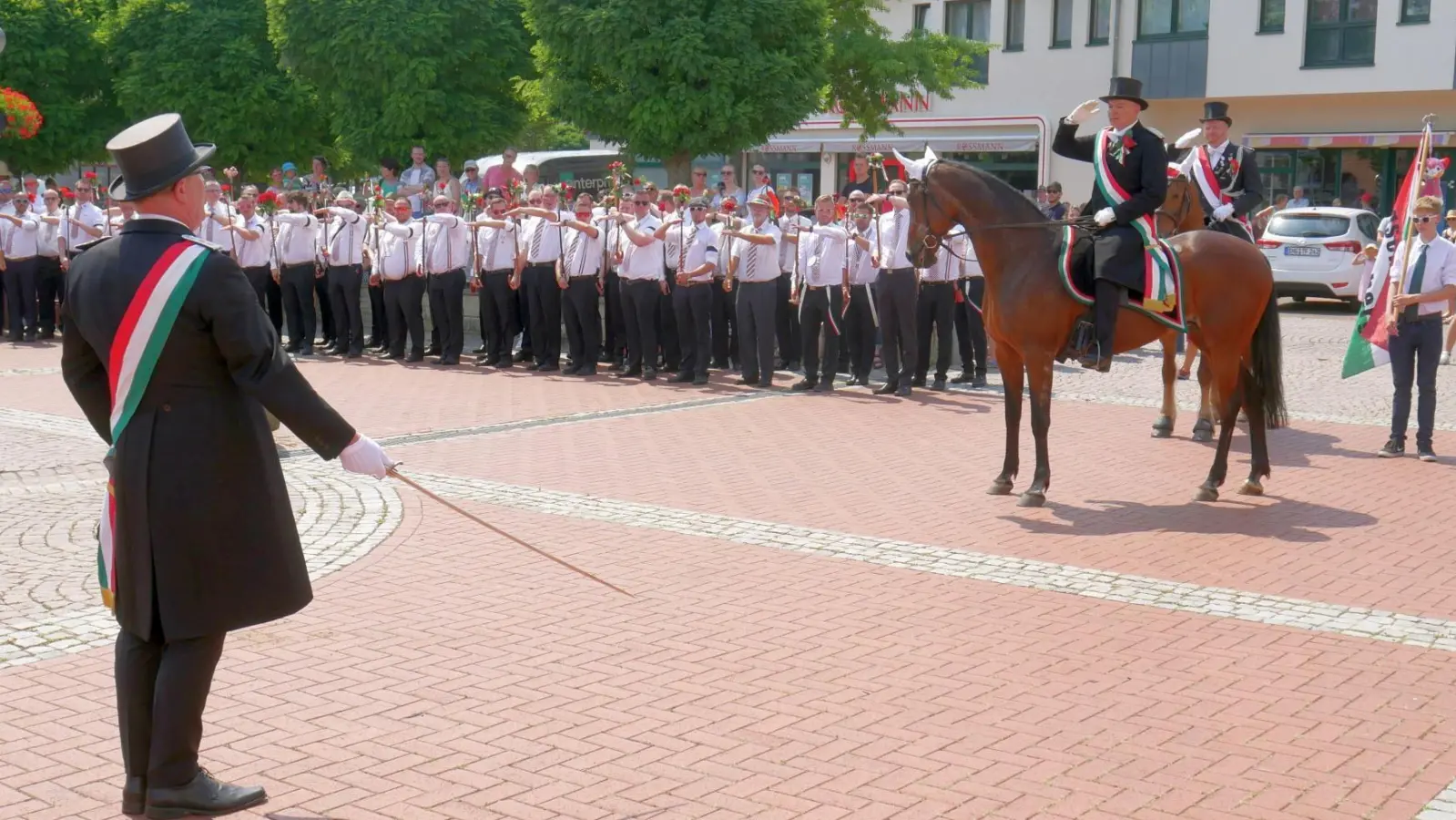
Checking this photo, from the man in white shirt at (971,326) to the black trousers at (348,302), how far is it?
775 cm

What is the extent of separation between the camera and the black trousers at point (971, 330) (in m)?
17.1

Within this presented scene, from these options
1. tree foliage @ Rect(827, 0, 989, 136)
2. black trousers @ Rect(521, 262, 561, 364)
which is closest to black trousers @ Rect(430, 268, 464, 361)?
black trousers @ Rect(521, 262, 561, 364)

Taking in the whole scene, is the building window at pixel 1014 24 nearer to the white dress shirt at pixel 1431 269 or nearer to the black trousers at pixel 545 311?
the black trousers at pixel 545 311

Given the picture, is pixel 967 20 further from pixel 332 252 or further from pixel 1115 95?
pixel 1115 95

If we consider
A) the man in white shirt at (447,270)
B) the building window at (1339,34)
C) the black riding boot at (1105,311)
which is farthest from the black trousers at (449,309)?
the building window at (1339,34)

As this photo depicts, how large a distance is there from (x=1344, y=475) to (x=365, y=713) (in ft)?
26.8

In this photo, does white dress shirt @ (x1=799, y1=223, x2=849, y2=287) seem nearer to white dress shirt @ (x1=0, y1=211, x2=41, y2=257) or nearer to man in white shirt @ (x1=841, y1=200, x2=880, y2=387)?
man in white shirt @ (x1=841, y1=200, x2=880, y2=387)

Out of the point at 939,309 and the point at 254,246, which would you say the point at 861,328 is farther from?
the point at 254,246

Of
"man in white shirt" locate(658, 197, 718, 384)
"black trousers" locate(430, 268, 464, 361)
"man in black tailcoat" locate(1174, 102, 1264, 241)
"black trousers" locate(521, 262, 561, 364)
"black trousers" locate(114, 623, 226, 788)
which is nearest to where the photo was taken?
"black trousers" locate(114, 623, 226, 788)

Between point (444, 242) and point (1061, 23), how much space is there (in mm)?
26002

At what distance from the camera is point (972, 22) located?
42844 mm

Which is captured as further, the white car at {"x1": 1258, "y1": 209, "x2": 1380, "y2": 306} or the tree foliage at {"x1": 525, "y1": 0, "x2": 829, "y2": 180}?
the white car at {"x1": 1258, "y1": 209, "x2": 1380, "y2": 306}

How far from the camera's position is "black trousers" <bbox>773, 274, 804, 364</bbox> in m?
17.8

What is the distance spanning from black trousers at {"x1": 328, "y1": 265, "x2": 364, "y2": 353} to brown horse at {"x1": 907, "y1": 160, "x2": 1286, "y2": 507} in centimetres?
1096
